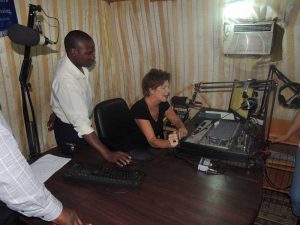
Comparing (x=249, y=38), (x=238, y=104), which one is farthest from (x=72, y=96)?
(x=249, y=38)

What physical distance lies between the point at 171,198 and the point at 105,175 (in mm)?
366

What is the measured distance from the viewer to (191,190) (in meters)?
1.25

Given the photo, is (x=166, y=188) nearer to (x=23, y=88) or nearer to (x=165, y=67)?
(x=23, y=88)

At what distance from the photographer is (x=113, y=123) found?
2135 millimetres

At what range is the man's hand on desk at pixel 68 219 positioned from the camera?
1018mm

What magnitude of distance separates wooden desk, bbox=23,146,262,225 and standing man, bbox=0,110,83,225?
0.43 ft

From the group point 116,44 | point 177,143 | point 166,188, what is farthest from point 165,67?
A: point 166,188

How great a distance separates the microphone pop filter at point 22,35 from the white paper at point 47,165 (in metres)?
0.74

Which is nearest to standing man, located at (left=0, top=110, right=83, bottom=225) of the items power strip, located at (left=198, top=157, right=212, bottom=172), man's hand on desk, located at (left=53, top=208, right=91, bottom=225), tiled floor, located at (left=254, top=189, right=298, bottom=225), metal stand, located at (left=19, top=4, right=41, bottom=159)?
man's hand on desk, located at (left=53, top=208, right=91, bottom=225)

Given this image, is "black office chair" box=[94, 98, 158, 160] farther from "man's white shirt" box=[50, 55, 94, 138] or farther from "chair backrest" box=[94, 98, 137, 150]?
"man's white shirt" box=[50, 55, 94, 138]

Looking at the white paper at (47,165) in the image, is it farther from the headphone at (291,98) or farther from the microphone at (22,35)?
the headphone at (291,98)

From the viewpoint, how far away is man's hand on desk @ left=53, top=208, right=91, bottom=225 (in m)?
1.02

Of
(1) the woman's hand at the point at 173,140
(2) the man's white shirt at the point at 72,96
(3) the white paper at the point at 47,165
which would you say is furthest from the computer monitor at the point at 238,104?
(3) the white paper at the point at 47,165

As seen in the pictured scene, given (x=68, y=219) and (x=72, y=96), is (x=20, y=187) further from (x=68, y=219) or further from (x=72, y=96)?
(x=72, y=96)
